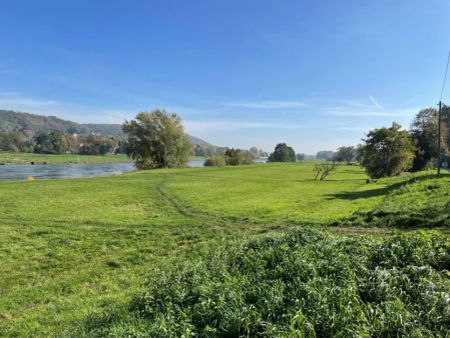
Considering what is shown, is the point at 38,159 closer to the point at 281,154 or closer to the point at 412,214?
the point at 281,154

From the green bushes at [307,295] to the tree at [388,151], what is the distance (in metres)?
43.0

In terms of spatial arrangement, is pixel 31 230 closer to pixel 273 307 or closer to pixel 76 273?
pixel 76 273

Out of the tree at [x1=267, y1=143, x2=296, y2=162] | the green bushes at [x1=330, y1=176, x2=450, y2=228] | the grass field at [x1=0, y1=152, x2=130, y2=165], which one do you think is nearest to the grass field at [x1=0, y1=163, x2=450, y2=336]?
the green bushes at [x1=330, y1=176, x2=450, y2=228]

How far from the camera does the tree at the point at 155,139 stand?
72.2m

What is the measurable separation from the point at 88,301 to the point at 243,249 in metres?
4.18

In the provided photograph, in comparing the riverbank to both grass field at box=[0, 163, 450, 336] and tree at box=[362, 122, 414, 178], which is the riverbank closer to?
tree at box=[362, 122, 414, 178]

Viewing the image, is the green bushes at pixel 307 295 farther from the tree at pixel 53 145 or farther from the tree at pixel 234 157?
the tree at pixel 53 145

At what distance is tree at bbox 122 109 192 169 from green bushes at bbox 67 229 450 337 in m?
67.4

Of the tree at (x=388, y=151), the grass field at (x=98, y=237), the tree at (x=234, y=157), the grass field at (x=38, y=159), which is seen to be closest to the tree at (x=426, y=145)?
the tree at (x=388, y=151)

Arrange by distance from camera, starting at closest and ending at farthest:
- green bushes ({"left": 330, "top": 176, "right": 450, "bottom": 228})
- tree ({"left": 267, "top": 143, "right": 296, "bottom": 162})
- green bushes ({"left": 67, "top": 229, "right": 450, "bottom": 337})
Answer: green bushes ({"left": 67, "top": 229, "right": 450, "bottom": 337})
green bushes ({"left": 330, "top": 176, "right": 450, "bottom": 228})
tree ({"left": 267, "top": 143, "right": 296, "bottom": 162})

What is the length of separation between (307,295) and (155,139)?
69610 millimetres

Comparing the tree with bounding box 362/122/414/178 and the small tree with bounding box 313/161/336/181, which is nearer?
the tree with bounding box 362/122/414/178

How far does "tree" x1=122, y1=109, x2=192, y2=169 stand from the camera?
7219 centimetres

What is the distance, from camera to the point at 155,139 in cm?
7244
